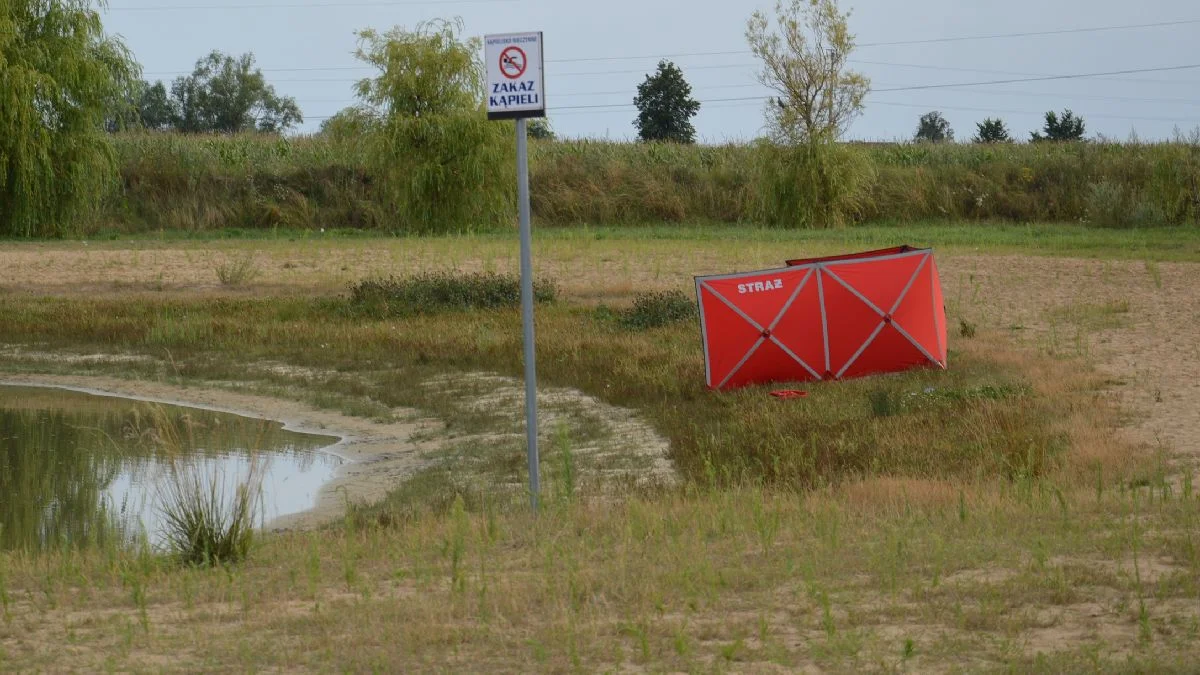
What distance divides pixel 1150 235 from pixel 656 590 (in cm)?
3322

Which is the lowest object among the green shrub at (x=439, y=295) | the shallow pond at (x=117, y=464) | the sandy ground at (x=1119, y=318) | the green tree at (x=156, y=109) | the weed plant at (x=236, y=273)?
the shallow pond at (x=117, y=464)

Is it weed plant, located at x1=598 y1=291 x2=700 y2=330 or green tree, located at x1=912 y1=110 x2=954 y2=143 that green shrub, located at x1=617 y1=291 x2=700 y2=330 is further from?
green tree, located at x1=912 y1=110 x2=954 y2=143

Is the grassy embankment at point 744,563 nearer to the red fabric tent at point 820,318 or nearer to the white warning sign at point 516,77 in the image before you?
the red fabric tent at point 820,318

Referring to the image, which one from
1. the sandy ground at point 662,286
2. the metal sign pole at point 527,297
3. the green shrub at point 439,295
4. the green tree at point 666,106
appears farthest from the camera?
the green tree at point 666,106

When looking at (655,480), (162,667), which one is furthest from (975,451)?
(162,667)

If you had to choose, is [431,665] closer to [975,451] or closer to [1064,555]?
[1064,555]

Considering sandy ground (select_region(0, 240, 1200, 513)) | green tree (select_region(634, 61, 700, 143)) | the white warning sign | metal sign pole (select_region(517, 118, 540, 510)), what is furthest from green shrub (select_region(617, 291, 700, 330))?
green tree (select_region(634, 61, 700, 143))

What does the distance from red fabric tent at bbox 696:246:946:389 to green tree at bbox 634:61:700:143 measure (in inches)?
2478

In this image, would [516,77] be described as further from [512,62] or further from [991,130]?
[991,130]

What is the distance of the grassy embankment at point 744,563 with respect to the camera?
19.6 ft

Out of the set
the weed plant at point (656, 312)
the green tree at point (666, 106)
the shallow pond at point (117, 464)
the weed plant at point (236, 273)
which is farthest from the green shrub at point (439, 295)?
the green tree at point (666, 106)

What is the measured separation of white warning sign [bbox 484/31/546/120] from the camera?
8195 mm

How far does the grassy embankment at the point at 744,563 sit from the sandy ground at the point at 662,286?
0.69 m

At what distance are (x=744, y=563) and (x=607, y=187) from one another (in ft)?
142
